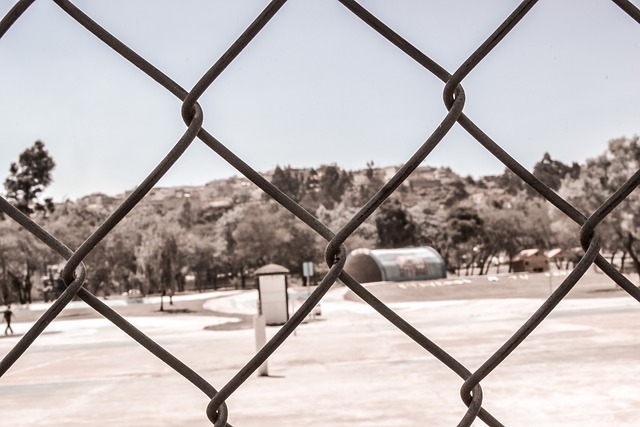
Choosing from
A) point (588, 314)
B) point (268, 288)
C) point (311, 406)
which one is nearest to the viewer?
point (311, 406)

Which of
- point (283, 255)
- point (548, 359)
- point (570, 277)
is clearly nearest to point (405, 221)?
point (283, 255)

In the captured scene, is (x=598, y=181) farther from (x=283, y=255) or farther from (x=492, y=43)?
(x=492, y=43)

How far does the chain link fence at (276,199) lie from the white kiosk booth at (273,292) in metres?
20.6

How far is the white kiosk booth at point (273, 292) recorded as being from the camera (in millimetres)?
21484

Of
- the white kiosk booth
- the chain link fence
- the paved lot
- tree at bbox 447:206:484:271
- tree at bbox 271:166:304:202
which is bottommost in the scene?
the paved lot

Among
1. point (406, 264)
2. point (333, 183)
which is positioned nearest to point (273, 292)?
point (406, 264)

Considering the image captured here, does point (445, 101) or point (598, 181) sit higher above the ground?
point (598, 181)

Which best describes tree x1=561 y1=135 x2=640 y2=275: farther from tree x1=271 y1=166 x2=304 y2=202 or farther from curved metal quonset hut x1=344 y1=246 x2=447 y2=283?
tree x1=271 y1=166 x2=304 y2=202

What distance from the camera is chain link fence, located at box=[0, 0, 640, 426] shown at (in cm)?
82

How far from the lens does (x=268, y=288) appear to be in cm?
2167

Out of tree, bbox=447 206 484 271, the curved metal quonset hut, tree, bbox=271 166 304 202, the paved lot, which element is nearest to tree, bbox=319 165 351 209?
tree, bbox=271 166 304 202

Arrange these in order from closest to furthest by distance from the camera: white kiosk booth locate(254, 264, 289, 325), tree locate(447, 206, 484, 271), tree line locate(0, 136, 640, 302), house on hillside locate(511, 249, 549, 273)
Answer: white kiosk booth locate(254, 264, 289, 325)
tree line locate(0, 136, 640, 302)
house on hillside locate(511, 249, 549, 273)
tree locate(447, 206, 484, 271)

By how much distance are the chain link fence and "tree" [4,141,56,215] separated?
5919 cm

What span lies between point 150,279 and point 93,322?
1267 centimetres
